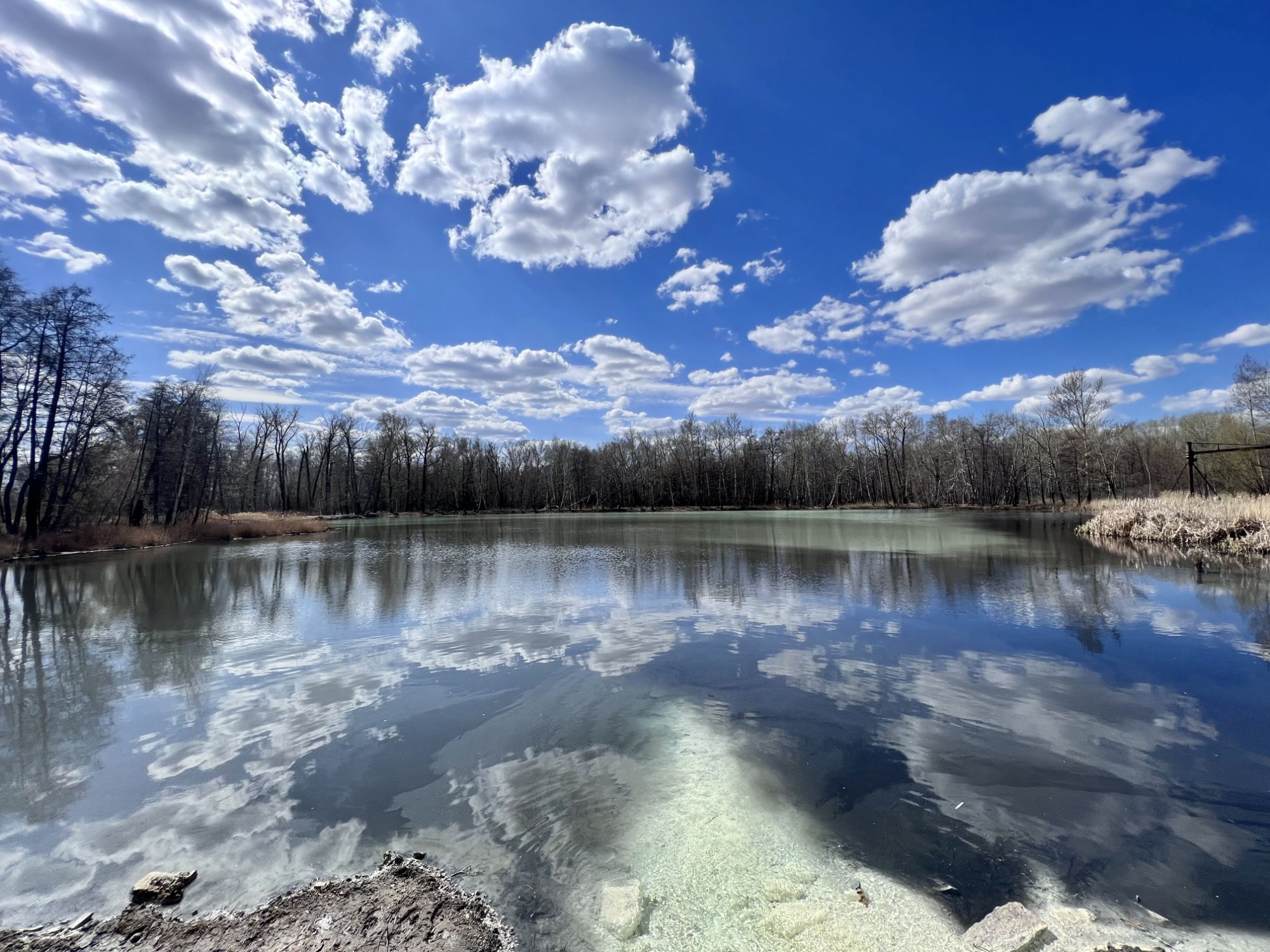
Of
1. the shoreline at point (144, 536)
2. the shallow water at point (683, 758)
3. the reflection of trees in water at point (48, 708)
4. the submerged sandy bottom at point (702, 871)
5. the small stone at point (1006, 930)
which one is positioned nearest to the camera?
the small stone at point (1006, 930)

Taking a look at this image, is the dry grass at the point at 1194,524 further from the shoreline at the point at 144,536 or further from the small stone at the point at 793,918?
the shoreline at the point at 144,536

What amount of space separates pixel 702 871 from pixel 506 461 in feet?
247

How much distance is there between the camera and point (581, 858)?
3109mm

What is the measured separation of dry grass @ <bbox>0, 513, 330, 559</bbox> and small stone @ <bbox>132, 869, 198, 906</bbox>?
25.3 meters

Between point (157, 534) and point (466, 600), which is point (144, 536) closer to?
point (157, 534)

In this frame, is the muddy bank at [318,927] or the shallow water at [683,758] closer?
the muddy bank at [318,927]

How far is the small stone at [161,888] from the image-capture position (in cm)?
277

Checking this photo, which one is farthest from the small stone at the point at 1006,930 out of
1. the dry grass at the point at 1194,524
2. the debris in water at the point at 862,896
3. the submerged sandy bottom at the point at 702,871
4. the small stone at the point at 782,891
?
the dry grass at the point at 1194,524

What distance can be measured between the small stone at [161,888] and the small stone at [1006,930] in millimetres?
3907

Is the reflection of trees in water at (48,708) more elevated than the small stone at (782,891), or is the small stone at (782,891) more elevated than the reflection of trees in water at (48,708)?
the reflection of trees in water at (48,708)

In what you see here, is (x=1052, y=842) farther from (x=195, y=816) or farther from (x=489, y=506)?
(x=489, y=506)

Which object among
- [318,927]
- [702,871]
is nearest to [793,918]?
[702,871]

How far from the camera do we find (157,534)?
25.4 meters

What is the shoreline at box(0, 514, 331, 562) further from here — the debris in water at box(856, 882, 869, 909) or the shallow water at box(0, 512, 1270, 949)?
the debris in water at box(856, 882, 869, 909)
